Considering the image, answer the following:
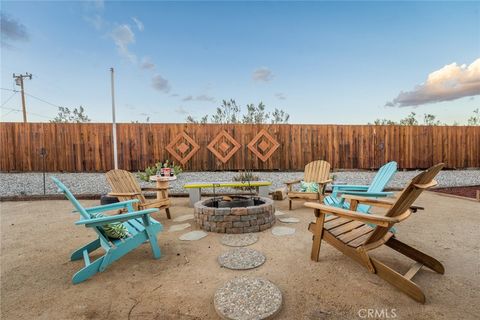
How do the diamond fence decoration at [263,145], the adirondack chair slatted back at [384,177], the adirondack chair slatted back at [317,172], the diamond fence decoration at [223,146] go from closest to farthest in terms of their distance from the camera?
the adirondack chair slatted back at [384,177] < the adirondack chair slatted back at [317,172] < the diamond fence decoration at [223,146] < the diamond fence decoration at [263,145]

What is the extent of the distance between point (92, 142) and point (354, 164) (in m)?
9.44

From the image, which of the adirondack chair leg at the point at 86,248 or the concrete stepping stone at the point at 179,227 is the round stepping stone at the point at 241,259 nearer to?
the concrete stepping stone at the point at 179,227

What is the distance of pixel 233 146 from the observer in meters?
8.74

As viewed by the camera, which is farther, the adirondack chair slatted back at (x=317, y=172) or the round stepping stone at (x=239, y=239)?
the adirondack chair slatted back at (x=317, y=172)

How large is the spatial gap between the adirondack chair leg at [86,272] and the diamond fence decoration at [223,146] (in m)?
6.81

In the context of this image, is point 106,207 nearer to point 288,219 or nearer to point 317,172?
point 288,219

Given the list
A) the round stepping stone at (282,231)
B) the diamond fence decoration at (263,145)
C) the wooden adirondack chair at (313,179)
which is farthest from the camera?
the diamond fence decoration at (263,145)

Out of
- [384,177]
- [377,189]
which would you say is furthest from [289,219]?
[384,177]

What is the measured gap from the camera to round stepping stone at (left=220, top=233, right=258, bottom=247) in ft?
8.54

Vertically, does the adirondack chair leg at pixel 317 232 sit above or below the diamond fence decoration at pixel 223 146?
below

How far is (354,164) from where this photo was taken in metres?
9.13

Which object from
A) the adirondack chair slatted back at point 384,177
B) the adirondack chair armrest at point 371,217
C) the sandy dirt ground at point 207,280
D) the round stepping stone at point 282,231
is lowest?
the sandy dirt ground at point 207,280

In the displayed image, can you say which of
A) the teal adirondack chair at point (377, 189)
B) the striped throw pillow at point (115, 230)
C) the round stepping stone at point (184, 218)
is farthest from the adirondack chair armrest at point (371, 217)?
the round stepping stone at point (184, 218)

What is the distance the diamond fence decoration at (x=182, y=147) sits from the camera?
848 cm
